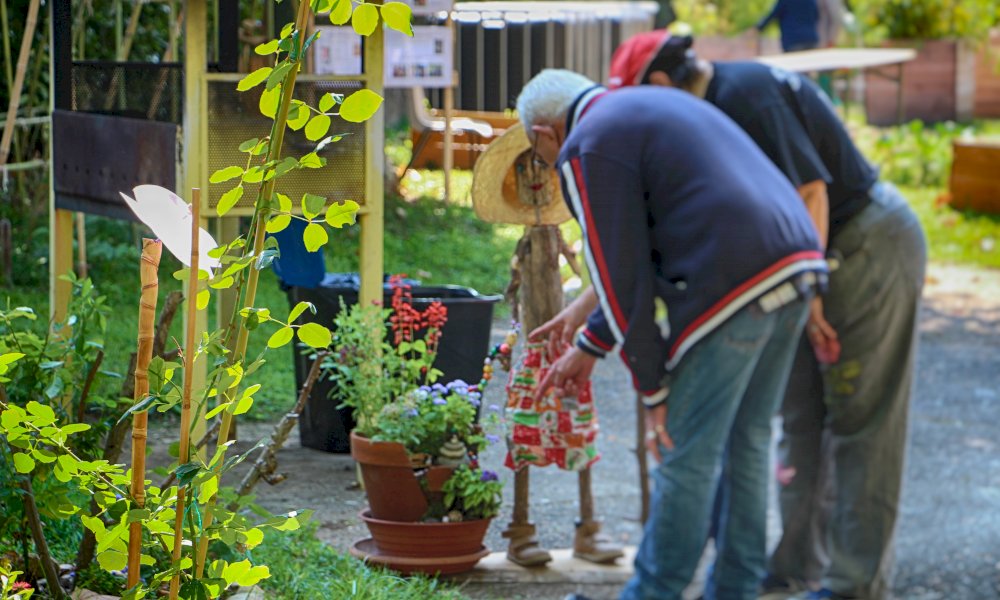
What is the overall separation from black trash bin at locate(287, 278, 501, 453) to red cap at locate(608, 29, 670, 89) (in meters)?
1.37

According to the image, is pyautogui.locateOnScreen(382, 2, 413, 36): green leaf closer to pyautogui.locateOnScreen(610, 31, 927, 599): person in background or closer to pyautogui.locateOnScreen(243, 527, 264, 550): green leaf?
pyautogui.locateOnScreen(243, 527, 264, 550): green leaf

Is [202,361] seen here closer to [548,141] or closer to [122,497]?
[548,141]

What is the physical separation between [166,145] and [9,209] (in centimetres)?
499

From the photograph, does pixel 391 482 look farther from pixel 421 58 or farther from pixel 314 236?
pixel 421 58

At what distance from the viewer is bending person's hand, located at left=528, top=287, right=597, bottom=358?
395 cm

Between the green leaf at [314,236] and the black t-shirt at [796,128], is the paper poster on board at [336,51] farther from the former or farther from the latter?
the green leaf at [314,236]

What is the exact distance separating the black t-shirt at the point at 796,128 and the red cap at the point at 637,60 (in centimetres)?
22

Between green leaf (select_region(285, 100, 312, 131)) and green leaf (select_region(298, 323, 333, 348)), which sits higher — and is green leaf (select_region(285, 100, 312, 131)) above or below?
above

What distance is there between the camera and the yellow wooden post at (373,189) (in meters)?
4.69

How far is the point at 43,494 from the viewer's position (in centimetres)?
284

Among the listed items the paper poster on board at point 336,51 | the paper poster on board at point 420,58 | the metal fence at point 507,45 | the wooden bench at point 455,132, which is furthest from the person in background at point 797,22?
the paper poster on board at point 336,51

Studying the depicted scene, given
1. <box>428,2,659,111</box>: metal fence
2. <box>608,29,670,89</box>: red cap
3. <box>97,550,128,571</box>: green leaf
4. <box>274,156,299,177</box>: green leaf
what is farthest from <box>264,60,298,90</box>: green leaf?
<box>428,2,659,111</box>: metal fence

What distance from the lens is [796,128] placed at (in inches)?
156

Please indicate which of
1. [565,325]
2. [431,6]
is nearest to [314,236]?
[565,325]
